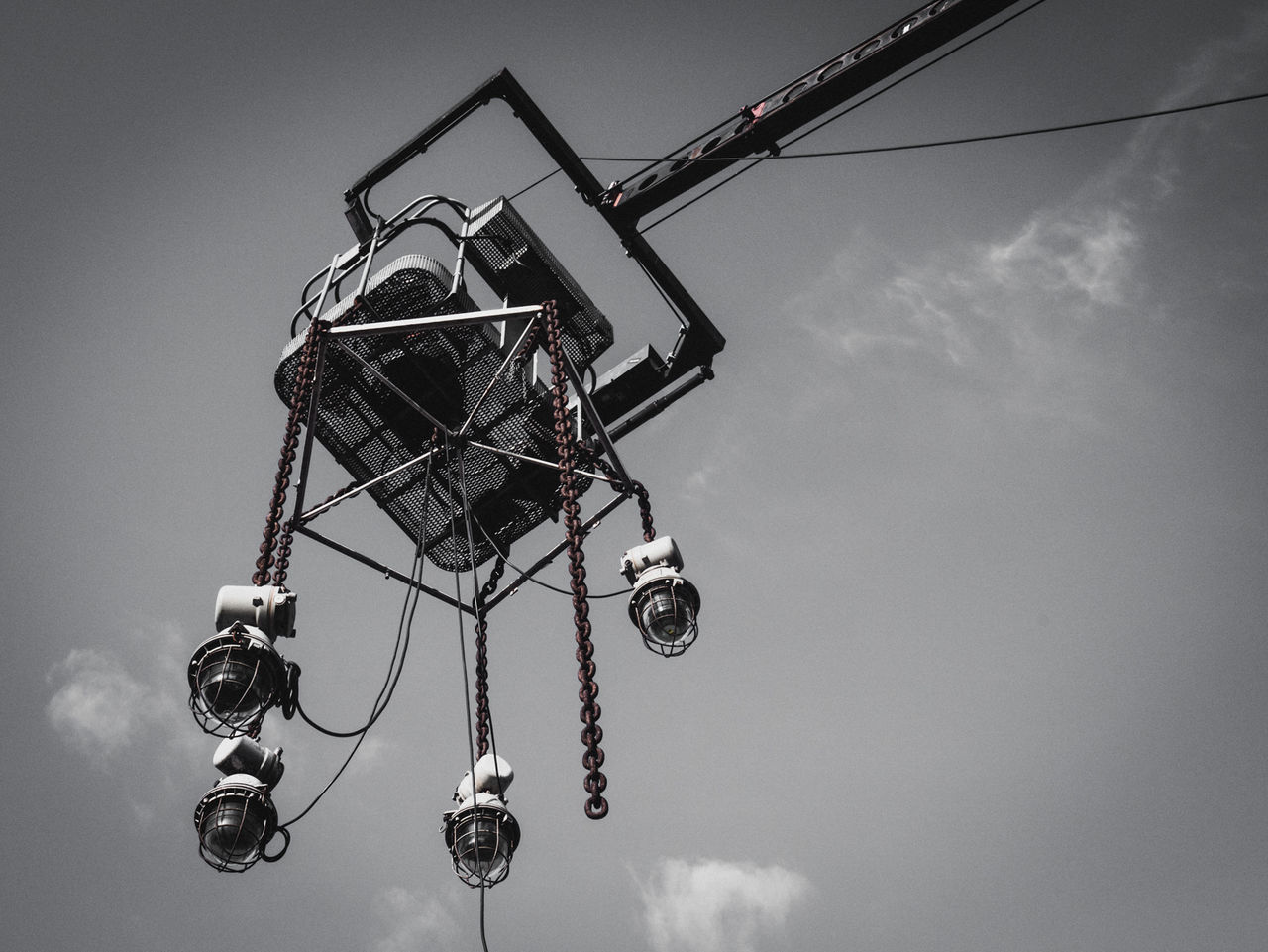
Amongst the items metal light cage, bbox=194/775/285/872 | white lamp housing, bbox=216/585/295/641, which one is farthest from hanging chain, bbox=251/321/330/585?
metal light cage, bbox=194/775/285/872

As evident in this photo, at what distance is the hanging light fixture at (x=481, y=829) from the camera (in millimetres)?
8750

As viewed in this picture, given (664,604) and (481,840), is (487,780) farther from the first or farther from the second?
(664,604)

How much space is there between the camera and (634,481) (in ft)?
33.9

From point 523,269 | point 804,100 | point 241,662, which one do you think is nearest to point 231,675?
point 241,662

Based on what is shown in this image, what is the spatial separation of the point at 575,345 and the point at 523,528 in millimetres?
1934

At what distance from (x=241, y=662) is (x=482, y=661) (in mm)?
3386

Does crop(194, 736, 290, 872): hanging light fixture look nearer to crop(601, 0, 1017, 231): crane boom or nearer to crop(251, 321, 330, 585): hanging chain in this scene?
crop(251, 321, 330, 585): hanging chain

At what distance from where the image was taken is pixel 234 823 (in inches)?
309

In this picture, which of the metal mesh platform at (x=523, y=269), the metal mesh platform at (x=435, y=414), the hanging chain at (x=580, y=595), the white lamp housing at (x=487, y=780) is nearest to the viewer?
the hanging chain at (x=580, y=595)

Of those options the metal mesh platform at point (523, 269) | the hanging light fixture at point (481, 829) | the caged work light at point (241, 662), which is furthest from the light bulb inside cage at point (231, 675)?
the metal mesh platform at point (523, 269)

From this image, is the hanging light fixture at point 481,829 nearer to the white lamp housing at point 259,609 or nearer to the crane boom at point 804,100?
the white lamp housing at point 259,609

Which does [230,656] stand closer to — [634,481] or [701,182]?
[634,481]

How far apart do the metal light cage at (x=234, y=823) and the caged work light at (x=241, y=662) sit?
0.41 meters

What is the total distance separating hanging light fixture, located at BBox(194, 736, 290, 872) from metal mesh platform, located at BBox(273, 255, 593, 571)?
261 centimetres
